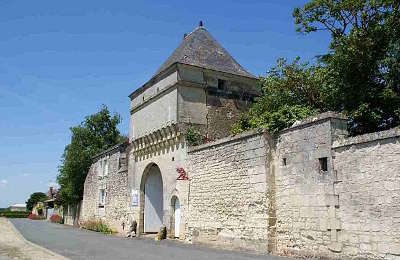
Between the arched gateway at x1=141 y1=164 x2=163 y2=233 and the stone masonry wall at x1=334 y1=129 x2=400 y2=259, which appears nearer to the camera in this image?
the stone masonry wall at x1=334 y1=129 x2=400 y2=259

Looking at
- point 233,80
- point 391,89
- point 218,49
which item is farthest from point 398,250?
point 218,49

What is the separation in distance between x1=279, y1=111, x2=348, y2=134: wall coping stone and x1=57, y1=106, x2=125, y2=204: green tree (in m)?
25.2

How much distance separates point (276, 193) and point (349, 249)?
298 centimetres

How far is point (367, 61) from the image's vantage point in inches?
480

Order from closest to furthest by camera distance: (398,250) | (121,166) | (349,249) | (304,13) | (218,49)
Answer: (398,250) < (349,249) < (304,13) < (218,49) < (121,166)

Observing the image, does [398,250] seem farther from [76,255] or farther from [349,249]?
[76,255]

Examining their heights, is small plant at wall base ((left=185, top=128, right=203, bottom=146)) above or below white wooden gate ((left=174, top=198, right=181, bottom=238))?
above

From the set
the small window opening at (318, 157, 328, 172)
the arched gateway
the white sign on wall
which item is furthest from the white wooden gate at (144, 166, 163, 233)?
the small window opening at (318, 157, 328, 172)

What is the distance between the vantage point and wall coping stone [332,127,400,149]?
28.1 ft

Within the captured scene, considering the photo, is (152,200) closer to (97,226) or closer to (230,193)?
(97,226)

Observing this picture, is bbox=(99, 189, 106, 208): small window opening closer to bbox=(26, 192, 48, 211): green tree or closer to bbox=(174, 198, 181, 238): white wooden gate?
bbox=(174, 198, 181, 238): white wooden gate

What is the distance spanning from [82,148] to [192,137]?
2040 cm

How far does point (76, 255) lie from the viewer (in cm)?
1148

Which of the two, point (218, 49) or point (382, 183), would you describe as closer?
point (382, 183)
